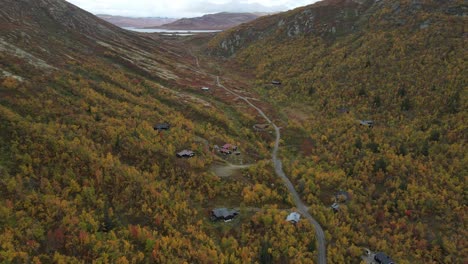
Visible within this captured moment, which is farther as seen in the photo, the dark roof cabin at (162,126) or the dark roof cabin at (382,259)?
the dark roof cabin at (162,126)

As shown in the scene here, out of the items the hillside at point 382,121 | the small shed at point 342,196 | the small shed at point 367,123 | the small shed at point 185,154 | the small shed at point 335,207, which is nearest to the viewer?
the hillside at point 382,121

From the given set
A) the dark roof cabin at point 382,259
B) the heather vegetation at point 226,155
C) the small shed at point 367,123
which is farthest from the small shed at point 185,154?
the small shed at point 367,123

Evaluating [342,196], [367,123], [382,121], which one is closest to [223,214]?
[342,196]

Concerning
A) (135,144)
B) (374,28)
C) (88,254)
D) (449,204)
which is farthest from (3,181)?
(374,28)

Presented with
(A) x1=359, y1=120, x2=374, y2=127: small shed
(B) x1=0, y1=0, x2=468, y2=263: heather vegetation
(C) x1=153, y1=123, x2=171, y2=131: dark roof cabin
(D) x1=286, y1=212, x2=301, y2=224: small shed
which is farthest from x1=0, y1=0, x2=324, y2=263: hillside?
(A) x1=359, y1=120, x2=374, y2=127: small shed

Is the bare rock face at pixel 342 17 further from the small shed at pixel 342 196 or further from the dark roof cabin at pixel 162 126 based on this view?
the dark roof cabin at pixel 162 126

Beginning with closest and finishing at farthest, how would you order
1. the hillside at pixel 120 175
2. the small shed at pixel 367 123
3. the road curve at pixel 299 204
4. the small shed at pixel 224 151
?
the hillside at pixel 120 175, the road curve at pixel 299 204, the small shed at pixel 224 151, the small shed at pixel 367 123
